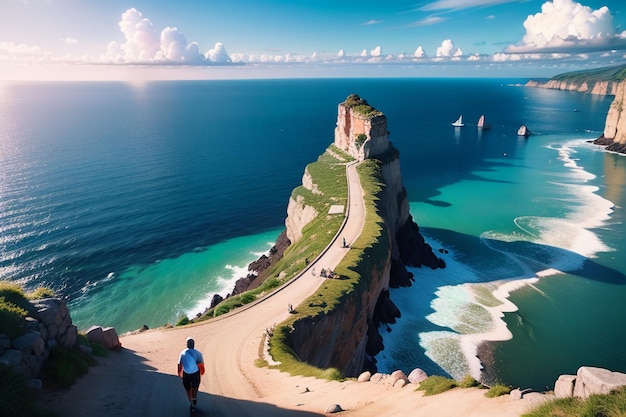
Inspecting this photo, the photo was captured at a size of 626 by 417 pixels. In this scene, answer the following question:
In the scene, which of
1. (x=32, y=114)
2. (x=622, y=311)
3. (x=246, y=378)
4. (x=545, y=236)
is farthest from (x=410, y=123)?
(x=32, y=114)

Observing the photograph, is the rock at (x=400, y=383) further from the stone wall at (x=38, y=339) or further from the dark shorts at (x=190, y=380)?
the stone wall at (x=38, y=339)

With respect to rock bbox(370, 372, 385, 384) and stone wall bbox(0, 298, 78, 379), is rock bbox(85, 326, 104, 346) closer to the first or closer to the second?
stone wall bbox(0, 298, 78, 379)

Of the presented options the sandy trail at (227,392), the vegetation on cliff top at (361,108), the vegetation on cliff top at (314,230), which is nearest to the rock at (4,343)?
the sandy trail at (227,392)

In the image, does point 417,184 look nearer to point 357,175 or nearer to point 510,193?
point 510,193

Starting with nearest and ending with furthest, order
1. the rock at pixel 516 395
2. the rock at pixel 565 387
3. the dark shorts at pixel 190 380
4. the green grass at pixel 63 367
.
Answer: the rock at pixel 565 387, the rock at pixel 516 395, the dark shorts at pixel 190 380, the green grass at pixel 63 367

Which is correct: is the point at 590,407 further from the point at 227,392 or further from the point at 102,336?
the point at 102,336
